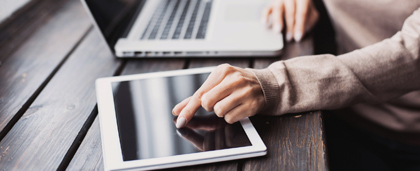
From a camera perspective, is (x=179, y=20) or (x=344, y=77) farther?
(x=179, y=20)

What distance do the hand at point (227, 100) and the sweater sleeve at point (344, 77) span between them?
0.08 ft

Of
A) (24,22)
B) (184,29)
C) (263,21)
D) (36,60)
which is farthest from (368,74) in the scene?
(24,22)

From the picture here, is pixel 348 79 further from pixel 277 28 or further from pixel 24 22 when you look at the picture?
pixel 24 22

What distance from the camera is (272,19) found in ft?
3.08

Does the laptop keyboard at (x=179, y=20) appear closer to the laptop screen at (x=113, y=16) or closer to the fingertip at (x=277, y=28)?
the laptop screen at (x=113, y=16)

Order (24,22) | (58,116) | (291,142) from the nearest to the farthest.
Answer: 1. (291,142)
2. (58,116)
3. (24,22)

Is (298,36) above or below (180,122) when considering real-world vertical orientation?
below

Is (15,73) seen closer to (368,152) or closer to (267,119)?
(267,119)

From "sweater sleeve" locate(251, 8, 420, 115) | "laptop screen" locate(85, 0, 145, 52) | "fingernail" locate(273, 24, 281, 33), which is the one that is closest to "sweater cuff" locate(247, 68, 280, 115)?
"sweater sleeve" locate(251, 8, 420, 115)

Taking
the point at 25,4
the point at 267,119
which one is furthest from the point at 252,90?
the point at 25,4

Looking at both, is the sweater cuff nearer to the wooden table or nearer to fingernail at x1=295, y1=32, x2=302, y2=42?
the wooden table

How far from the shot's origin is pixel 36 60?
0.88 m

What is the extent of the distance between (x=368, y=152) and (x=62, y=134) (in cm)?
71

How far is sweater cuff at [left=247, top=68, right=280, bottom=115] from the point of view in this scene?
630 mm
